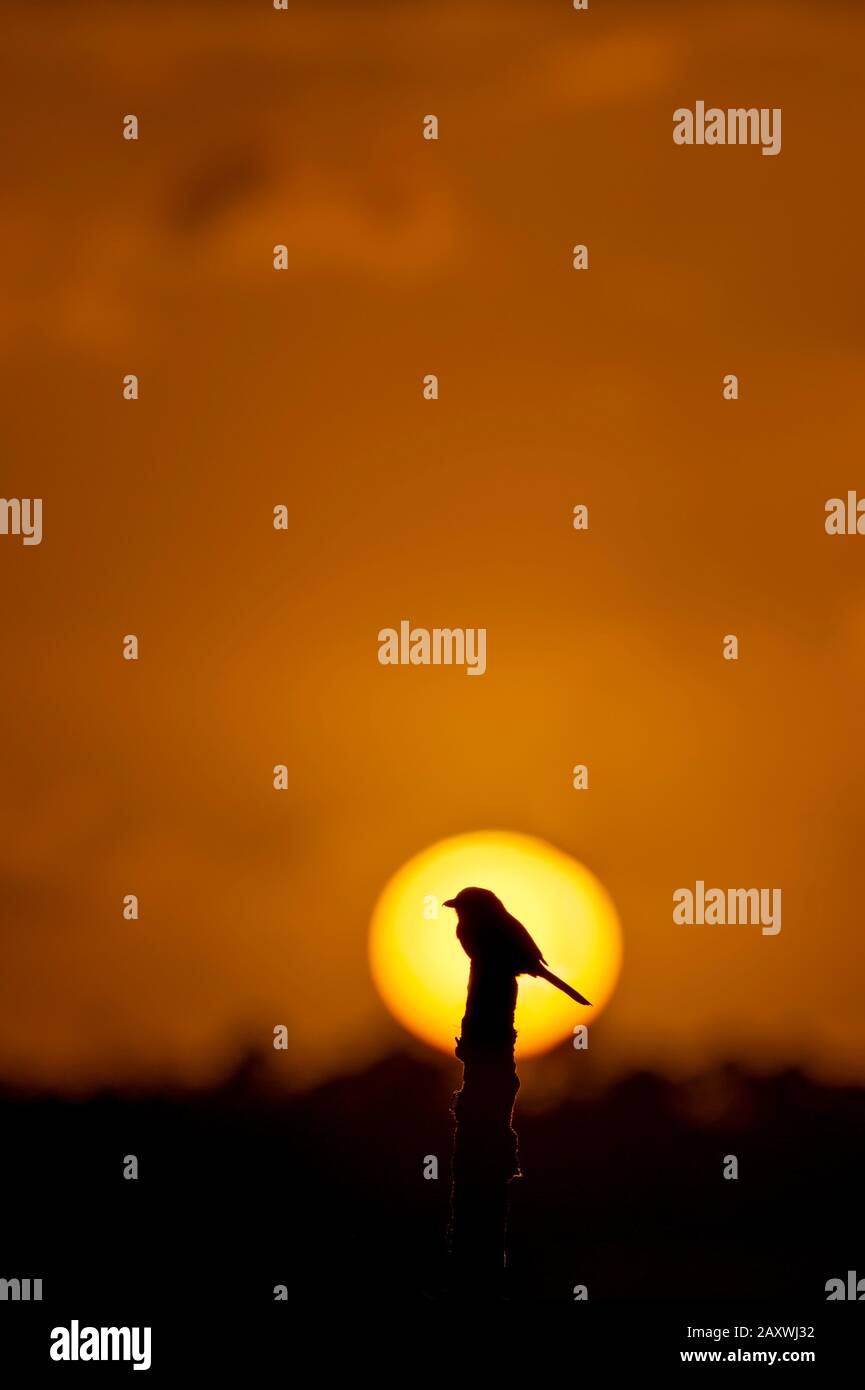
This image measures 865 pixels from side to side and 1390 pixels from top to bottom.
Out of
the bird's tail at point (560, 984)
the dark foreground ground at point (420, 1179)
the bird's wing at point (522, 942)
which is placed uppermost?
the bird's wing at point (522, 942)

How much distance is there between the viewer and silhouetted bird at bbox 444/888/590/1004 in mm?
12789

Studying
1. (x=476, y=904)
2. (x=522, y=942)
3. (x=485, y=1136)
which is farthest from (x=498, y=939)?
(x=485, y=1136)

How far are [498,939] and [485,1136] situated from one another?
1558mm

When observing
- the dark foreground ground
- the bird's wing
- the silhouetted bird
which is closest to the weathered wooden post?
the silhouetted bird

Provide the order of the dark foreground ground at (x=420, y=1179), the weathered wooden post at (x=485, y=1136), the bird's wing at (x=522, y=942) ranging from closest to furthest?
the weathered wooden post at (x=485, y=1136) < the bird's wing at (x=522, y=942) < the dark foreground ground at (x=420, y=1179)

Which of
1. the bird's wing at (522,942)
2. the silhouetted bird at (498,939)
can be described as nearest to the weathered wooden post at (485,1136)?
the silhouetted bird at (498,939)

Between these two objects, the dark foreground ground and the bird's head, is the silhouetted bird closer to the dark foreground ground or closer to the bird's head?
the bird's head

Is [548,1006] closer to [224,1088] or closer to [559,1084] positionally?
[559,1084]

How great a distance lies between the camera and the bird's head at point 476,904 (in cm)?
1284

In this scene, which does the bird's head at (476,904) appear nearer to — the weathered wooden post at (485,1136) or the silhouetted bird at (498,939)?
the silhouetted bird at (498,939)

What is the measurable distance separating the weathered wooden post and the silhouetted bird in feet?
0.33
